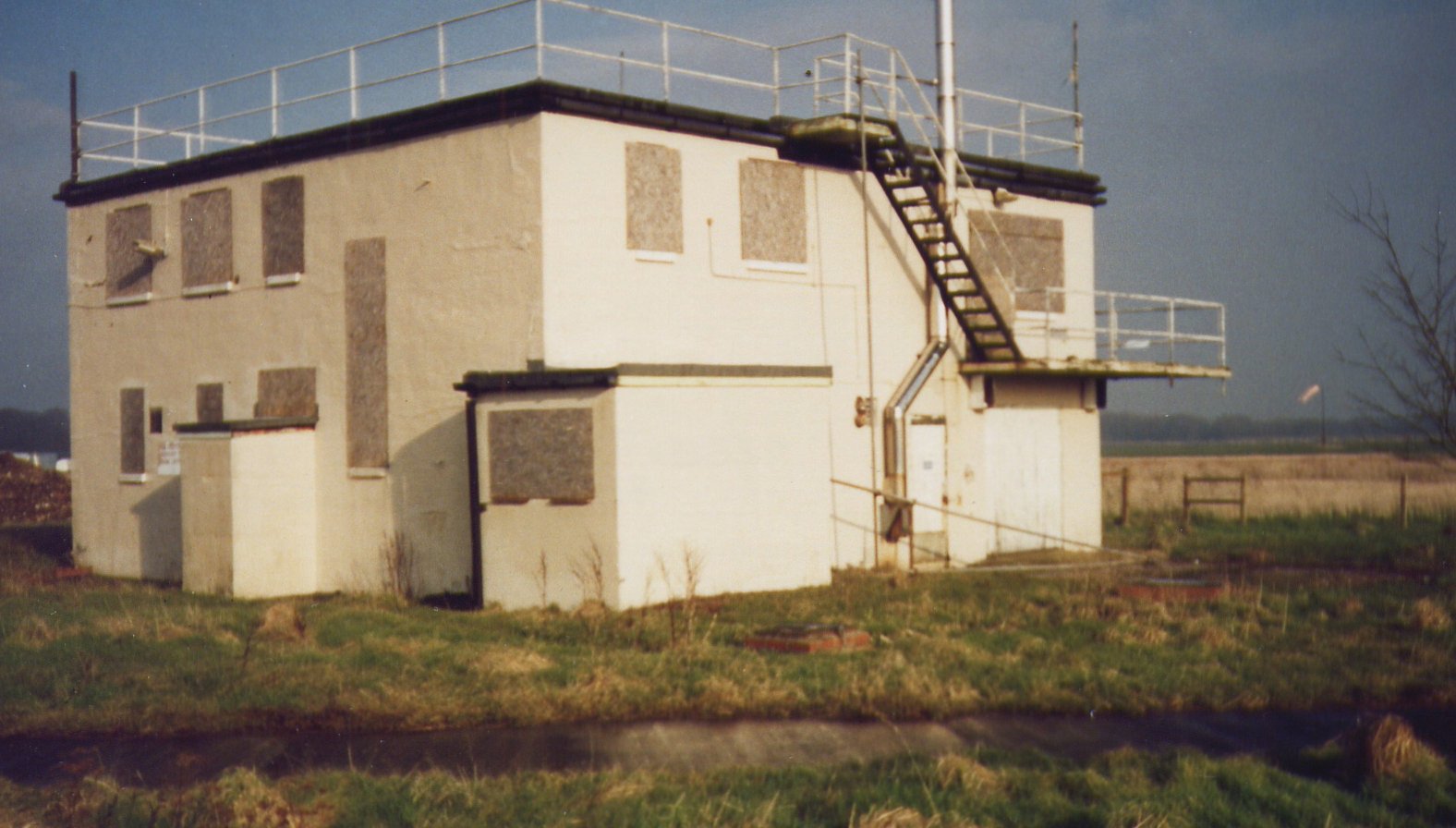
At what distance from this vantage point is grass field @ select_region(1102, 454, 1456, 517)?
3250 cm

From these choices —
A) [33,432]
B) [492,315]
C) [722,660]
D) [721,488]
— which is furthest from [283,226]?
[33,432]

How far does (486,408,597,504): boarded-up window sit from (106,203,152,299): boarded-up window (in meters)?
10.0

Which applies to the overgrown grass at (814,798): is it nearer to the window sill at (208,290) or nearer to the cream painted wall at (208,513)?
the cream painted wall at (208,513)

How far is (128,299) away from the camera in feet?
77.4

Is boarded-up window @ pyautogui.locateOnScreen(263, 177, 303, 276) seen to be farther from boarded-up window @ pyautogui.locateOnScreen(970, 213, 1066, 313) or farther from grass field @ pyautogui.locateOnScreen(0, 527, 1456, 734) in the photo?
boarded-up window @ pyautogui.locateOnScreen(970, 213, 1066, 313)

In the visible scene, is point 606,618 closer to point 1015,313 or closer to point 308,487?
point 308,487

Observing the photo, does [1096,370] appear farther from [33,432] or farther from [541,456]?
[33,432]

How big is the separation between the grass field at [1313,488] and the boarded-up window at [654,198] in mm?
10423

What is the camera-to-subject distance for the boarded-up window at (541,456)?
1622 cm

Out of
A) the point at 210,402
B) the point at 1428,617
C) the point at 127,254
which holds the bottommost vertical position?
the point at 1428,617

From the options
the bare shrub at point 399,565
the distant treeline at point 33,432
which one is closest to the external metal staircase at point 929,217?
the bare shrub at point 399,565

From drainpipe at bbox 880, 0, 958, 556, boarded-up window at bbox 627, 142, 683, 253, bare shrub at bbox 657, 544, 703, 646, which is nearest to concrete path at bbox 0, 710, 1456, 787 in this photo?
bare shrub at bbox 657, 544, 703, 646

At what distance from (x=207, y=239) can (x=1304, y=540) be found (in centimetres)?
2032

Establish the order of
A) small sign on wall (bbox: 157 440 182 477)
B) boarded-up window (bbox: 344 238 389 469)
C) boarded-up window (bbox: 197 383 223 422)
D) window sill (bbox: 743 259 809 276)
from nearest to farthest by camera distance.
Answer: boarded-up window (bbox: 344 238 389 469) → window sill (bbox: 743 259 809 276) → boarded-up window (bbox: 197 383 223 422) → small sign on wall (bbox: 157 440 182 477)
